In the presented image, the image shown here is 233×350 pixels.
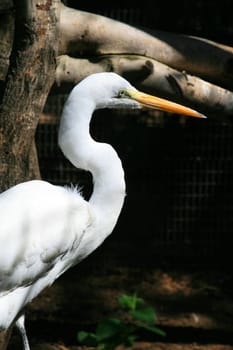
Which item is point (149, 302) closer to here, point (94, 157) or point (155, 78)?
point (155, 78)

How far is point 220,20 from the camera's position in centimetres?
457

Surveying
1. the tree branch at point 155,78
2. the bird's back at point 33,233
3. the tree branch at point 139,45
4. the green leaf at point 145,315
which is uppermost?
the tree branch at point 139,45

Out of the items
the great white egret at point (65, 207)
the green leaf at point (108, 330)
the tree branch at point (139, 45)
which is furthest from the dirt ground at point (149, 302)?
the green leaf at point (108, 330)

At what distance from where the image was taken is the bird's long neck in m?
2.46

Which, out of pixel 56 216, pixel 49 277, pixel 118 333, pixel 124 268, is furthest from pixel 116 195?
pixel 124 268

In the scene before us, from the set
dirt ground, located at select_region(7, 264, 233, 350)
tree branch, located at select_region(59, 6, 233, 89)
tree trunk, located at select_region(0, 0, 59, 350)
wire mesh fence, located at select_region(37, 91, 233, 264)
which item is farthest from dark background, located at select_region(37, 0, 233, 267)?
tree trunk, located at select_region(0, 0, 59, 350)

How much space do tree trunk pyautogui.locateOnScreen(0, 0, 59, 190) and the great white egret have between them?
0.19 metres

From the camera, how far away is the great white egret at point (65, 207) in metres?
2.42

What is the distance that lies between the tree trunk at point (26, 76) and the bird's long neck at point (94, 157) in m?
0.21

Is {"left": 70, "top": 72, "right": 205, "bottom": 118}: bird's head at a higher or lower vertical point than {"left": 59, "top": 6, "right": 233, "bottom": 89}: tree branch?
lower

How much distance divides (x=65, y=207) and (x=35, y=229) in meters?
0.14

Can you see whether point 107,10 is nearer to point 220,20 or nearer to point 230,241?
point 220,20

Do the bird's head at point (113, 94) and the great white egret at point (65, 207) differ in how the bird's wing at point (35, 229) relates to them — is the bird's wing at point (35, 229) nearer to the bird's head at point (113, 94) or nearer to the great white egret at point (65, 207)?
the great white egret at point (65, 207)

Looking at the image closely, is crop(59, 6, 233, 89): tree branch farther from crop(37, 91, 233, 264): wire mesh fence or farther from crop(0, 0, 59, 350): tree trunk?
crop(37, 91, 233, 264): wire mesh fence
